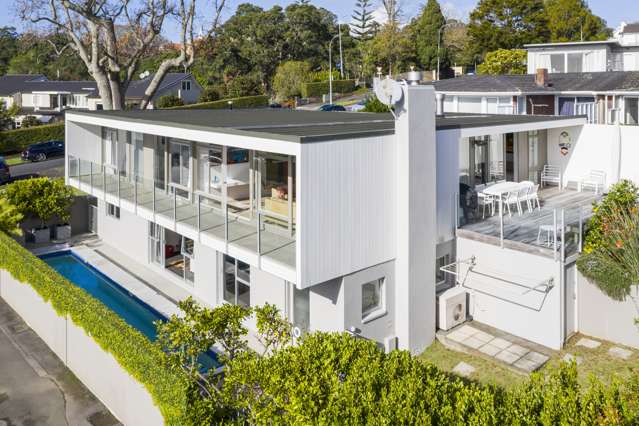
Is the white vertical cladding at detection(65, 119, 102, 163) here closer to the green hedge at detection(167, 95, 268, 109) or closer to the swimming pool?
the swimming pool

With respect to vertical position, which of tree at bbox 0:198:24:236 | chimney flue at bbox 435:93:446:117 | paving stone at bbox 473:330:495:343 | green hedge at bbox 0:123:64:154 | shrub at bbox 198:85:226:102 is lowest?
paving stone at bbox 473:330:495:343

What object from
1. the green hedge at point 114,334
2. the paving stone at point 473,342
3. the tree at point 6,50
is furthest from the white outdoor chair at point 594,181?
the tree at point 6,50

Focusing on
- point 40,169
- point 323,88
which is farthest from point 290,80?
point 40,169

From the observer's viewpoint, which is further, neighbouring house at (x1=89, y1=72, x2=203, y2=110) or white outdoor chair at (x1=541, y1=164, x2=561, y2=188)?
neighbouring house at (x1=89, y1=72, x2=203, y2=110)

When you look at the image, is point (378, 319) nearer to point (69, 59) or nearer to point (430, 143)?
point (430, 143)

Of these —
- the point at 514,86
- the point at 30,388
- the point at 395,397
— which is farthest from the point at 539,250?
the point at 514,86

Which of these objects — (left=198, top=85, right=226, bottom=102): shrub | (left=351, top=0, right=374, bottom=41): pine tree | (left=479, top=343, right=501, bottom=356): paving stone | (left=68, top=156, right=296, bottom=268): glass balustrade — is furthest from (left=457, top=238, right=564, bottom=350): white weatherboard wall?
(left=351, top=0, right=374, bottom=41): pine tree

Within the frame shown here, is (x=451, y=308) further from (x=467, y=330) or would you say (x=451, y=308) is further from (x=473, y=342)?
(x=473, y=342)
